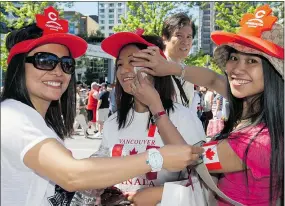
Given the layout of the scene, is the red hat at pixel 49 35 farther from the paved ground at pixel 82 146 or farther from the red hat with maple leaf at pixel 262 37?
the paved ground at pixel 82 146

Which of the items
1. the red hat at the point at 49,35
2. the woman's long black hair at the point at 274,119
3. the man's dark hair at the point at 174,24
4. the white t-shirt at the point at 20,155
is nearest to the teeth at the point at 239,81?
the woman's long black hair at the point at 274,119

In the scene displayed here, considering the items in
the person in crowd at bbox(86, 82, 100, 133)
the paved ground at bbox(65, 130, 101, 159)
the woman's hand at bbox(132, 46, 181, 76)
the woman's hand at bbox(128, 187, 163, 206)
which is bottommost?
the paved ground at bbox(65, 130, 101, 159)

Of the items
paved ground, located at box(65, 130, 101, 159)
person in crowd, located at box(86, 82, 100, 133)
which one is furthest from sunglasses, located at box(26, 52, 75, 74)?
person in crowd, located at box(86, 82, 100, 133)

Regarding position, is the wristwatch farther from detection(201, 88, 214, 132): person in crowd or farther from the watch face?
detection(201, 88, 214, 132): person in crowd

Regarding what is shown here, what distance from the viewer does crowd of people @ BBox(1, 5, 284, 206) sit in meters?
1.55

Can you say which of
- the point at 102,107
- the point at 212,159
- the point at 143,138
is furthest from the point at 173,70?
the point at 102,107

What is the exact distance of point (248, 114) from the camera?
6.92 ft

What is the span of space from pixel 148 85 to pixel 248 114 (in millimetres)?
563

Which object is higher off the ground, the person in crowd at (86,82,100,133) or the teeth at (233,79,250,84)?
the teeth at (233,79,250,84)

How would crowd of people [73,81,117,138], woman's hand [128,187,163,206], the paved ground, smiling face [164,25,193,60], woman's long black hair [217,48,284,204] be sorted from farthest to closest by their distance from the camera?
1. crowd of people [73,81,117,138]
2. the paved ground
3. smiling face [164,25,193,60]
4. woman's hand [128,187,163,206]
5. woman's long black hair [217,48,284,204]

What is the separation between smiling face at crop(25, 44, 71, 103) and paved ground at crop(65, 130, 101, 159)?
20.7ft

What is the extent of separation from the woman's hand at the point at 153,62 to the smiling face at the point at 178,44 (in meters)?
1.55

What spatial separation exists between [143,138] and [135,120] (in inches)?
6.9

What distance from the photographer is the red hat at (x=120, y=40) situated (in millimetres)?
2572
